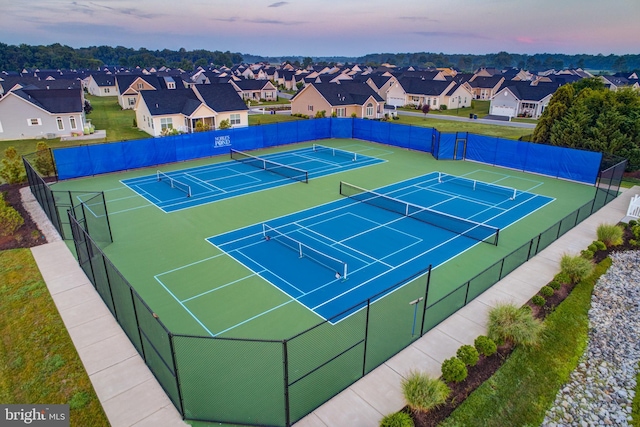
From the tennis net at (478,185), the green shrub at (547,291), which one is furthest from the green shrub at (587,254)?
the tennis net at (478,185)

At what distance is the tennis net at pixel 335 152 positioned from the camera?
36.9m

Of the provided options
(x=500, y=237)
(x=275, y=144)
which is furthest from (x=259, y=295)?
(x=275, y=144)

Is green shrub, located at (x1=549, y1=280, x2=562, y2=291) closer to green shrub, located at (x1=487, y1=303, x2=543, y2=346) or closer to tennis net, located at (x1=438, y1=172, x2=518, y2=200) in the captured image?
green shrub, located at (x1=487, y1=303, x2=543, y2=346)

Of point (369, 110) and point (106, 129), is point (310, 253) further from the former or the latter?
point (369, 110)

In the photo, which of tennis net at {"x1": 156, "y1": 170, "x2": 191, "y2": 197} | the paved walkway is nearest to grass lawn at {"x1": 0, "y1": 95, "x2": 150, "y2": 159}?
tennis net at {"x1": 156, "y1": 170, "x2": 191, "y2": 197}

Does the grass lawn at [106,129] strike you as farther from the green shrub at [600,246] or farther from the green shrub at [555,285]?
the green shrub at [600,246]

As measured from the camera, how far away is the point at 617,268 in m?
17.2

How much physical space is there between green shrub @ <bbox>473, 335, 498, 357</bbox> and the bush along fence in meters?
1.58

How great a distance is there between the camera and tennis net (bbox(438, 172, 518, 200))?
2730cm

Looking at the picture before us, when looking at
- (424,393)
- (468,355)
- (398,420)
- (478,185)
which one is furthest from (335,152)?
(398,420)

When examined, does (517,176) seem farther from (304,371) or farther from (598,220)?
(304,371)

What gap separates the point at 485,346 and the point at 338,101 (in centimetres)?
4904

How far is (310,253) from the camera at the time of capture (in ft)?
59.0

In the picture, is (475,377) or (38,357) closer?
(475,377)
